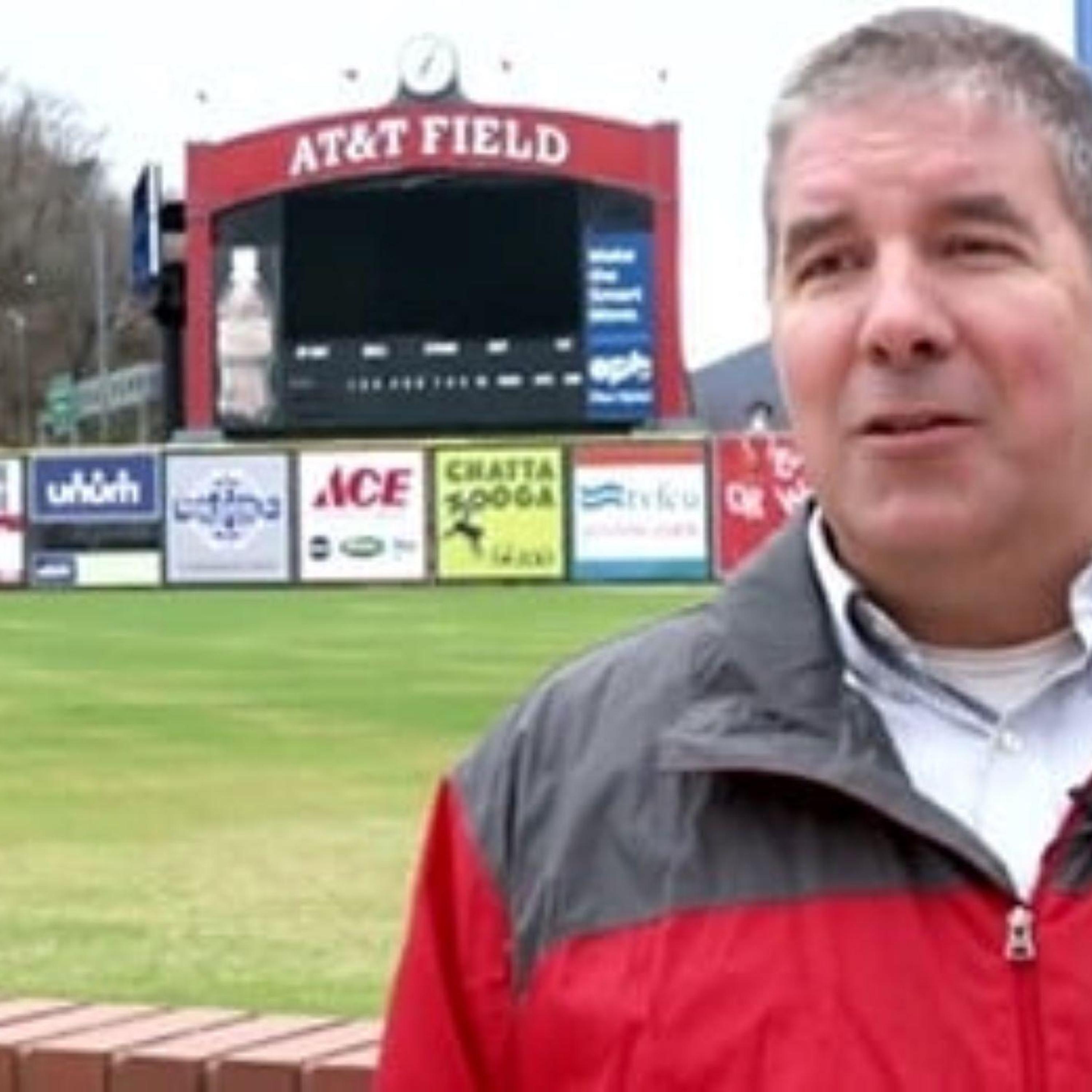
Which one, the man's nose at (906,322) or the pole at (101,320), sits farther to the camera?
the pole at (101,320)

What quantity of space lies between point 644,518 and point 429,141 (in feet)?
31.1

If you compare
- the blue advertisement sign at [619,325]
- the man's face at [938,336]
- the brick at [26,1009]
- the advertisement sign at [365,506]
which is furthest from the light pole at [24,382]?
the man's face at [938,336]

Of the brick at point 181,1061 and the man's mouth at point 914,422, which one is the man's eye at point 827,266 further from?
the brick at point 181,1061

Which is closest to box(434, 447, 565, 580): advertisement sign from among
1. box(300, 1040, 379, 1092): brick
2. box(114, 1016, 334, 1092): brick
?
box(114, 1016, 334, 1092): brick

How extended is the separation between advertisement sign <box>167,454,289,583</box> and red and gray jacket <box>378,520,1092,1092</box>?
47839mm

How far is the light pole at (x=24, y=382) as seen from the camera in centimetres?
10025

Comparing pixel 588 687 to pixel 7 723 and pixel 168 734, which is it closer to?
pixel 168 734

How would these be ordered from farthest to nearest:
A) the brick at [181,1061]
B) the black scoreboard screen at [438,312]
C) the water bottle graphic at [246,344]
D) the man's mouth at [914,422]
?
the water bottle graphic at [246,344] < the black scoreboard screen at [438,312] < the brick at [181,1061] < the man's mouth at [914,422]

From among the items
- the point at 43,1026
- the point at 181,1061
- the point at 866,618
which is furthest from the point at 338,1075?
the point at 866,618

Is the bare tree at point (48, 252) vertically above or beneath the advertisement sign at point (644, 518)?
above

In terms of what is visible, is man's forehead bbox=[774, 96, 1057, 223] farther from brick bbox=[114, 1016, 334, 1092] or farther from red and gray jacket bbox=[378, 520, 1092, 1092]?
brick bbox=[114, 1016, 334, 1092]

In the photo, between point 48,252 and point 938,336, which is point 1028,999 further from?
point 48,252

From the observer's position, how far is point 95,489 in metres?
51.8

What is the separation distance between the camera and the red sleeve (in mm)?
2516
